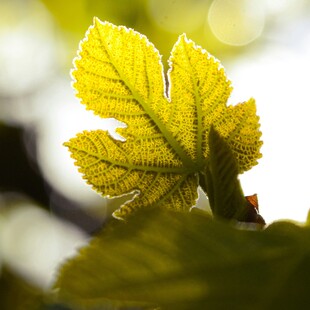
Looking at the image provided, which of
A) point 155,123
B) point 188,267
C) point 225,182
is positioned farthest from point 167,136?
point 188,267

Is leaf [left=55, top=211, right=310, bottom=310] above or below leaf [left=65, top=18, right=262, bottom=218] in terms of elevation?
below

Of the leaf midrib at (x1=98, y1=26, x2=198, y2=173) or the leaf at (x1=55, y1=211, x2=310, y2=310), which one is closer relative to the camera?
the leaf at (x1=55, y1=211, x2=310, y2=310)

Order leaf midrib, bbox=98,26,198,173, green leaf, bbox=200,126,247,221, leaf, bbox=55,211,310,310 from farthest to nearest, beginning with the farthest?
leaf midrib, bbox=98,26,198,173
green leaf, bbox=200,126,247,221
leaf, bbox=55,211,310,310

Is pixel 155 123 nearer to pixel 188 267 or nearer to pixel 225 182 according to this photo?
pixel 225 182

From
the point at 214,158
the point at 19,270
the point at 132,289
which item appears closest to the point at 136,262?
the point at 132,289

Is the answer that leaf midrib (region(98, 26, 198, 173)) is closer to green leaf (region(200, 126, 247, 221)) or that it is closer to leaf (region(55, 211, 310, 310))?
green leaf (region(200, 126, 247, 221))

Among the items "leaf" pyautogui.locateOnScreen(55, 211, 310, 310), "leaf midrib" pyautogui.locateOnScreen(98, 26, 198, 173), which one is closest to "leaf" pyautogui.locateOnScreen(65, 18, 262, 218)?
"leaf midrib" pyautogui.locateOnScreen(98, 26, 198, 173)

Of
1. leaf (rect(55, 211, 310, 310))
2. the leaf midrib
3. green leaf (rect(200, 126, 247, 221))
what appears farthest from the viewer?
the leaf midrib
